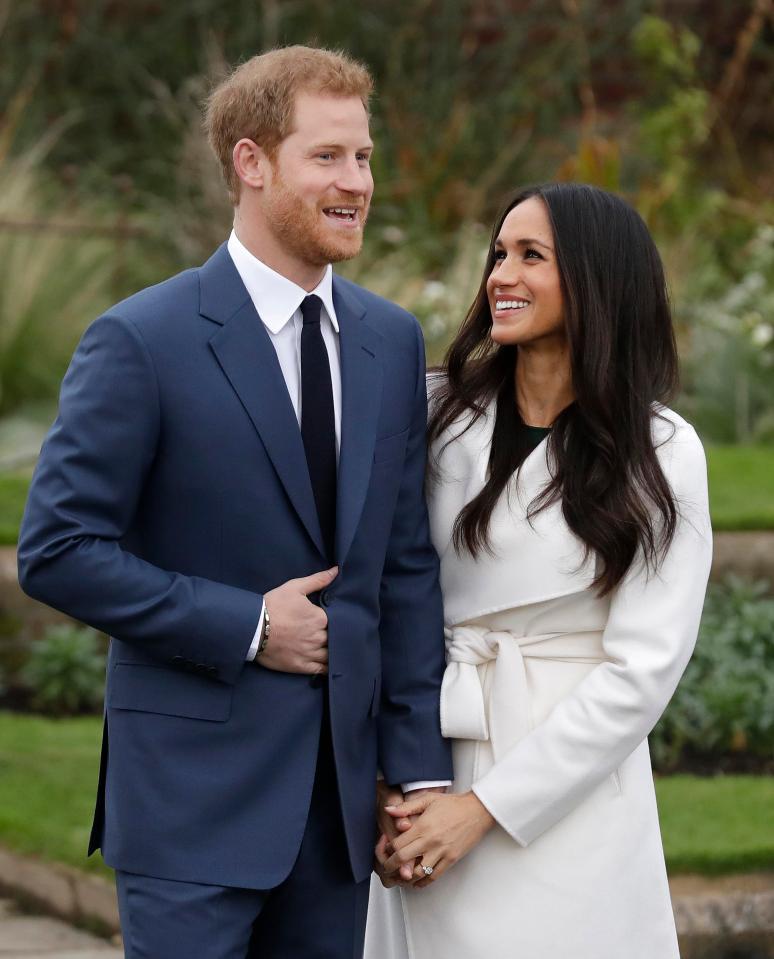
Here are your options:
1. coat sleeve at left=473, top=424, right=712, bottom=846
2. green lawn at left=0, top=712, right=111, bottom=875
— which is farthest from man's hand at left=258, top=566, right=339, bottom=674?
green lawn at left=0, top=712, right=111, bottom=875

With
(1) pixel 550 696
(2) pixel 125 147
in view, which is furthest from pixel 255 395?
(2) pixel 125 147

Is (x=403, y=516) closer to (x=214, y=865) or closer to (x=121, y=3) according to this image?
(x=214, y=865)

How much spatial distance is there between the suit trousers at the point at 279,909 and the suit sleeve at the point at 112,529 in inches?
11.8

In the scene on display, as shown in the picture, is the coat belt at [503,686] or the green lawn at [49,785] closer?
the coat belt at [503,686]

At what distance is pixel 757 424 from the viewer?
816 cm

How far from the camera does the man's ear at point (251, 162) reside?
9.29 ft

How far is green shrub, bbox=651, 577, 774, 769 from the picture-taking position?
5.52 m

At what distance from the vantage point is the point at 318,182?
279cm

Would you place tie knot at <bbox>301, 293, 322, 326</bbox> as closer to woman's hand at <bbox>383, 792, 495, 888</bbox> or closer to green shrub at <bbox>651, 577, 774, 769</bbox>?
woman's hand at <bbox>383, 792, 495, 888</bbox>

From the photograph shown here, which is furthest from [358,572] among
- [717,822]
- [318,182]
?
[717,822]

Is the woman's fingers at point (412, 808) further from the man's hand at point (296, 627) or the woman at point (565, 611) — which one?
the man's hand at point (296, 627)

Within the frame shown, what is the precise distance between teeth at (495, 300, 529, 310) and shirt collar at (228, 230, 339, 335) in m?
0.40

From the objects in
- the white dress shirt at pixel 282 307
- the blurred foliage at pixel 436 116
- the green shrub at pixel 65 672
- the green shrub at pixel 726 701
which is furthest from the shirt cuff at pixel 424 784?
the blurred foliage at pixel 436 116

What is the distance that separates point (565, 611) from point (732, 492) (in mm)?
3805
